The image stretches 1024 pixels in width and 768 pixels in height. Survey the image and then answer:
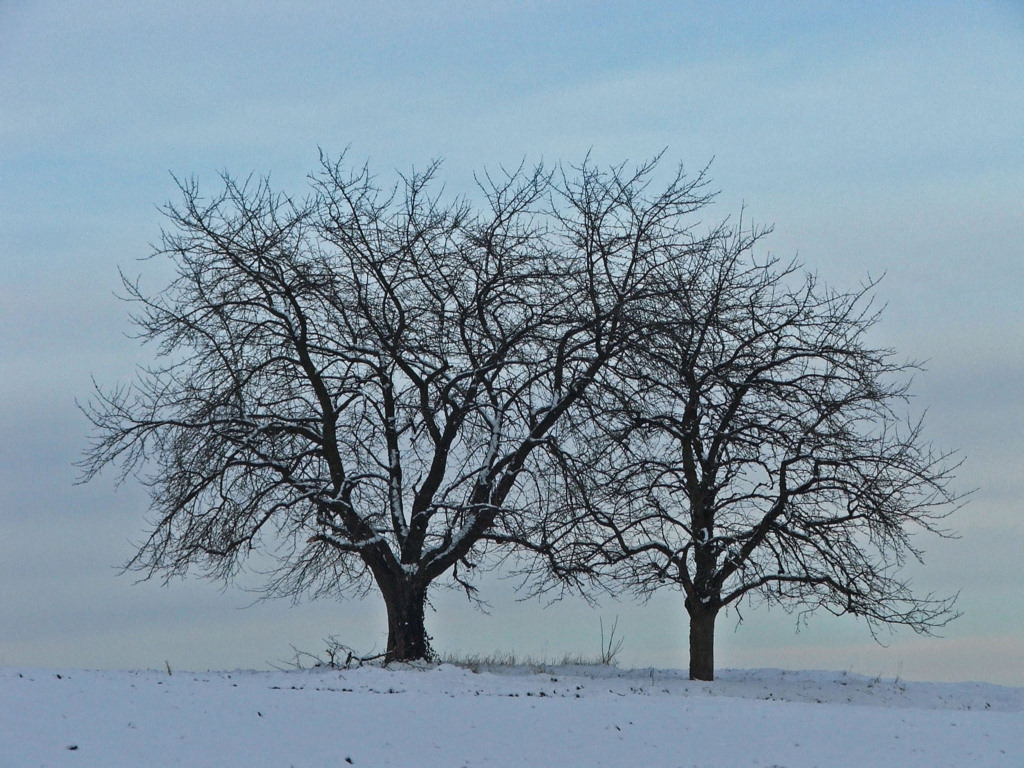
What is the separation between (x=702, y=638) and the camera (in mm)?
17578

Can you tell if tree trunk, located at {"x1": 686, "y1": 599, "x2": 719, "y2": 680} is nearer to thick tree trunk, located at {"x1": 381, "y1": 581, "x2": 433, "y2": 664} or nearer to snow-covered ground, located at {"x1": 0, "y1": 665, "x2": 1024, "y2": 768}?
snow-covered ground, located at {"x1": 0, "y1": 665, "x2": 1024, "y2": 768}

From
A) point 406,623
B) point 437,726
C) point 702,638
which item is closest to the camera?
point 437,726

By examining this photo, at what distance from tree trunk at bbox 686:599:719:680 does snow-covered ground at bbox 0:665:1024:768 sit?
2808 millimetres

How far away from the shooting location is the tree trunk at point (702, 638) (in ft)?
57.5

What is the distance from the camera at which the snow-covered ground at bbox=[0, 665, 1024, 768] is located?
10039 millimetres

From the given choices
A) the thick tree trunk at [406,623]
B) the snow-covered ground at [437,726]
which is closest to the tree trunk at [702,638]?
the snow-covered ground at [437,726]

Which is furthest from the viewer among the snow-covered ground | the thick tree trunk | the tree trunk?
the tree trunk

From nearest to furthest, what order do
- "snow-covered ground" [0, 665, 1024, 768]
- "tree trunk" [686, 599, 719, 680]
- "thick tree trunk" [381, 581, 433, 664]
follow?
"snow-covered ground" [0, 665, 1024, 768] < "thick tree trunk" [381, 581, 433, 664] < "tree trunk" [686, 599, 719, 680]

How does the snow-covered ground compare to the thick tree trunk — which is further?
the thick tree trunk

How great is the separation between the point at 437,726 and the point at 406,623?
5.41m

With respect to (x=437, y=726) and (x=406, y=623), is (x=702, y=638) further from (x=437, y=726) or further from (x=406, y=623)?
(x=437, y=726)

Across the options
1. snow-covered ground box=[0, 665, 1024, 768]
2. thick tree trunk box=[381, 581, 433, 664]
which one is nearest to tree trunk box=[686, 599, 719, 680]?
snow-covered ground box=[0, 665, 1024, 768]

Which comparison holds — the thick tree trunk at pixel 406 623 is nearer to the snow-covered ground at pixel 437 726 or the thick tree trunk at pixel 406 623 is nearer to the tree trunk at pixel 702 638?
the snow-covered ground at pixel 437 726

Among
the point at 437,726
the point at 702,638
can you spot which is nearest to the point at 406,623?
the point at 702,638
